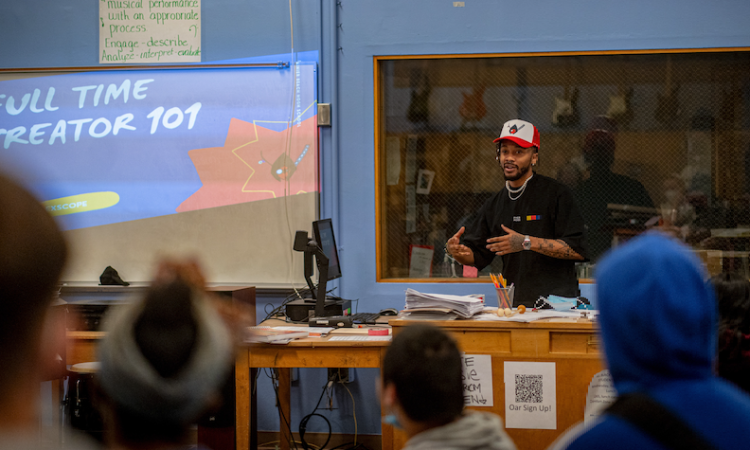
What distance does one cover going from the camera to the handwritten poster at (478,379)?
2564 mm

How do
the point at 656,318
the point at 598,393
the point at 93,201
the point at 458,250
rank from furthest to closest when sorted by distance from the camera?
the point at 93,201 < the point at 458,250 < the point at 598,393 < the point at 656,318

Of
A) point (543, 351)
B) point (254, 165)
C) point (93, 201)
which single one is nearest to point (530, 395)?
point (543, 351)

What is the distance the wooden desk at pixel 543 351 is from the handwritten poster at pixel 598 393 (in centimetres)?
2

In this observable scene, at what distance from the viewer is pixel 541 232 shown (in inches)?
127

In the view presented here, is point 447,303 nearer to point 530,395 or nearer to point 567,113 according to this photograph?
point 530,395

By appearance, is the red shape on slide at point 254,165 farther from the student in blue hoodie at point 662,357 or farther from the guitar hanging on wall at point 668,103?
the student in blue hoodie at point 662,357

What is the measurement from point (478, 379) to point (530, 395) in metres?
0.22

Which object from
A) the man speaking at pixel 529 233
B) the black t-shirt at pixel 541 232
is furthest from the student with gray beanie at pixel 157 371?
the black t-shirt at pixel 541 232

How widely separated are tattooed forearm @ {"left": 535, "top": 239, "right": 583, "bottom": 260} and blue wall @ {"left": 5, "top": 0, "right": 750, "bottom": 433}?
0.84 m

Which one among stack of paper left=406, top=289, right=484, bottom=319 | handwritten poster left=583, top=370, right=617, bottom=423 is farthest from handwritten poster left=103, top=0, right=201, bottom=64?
handwritten poster left=583, top=370, right=617, bottom=423

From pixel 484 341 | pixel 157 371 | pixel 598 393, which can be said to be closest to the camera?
pixel 157 371

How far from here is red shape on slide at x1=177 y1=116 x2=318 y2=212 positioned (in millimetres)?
3943

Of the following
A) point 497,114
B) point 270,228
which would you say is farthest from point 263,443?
point 497,114

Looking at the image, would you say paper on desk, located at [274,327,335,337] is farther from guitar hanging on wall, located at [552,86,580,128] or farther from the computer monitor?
guitar hanging on wall, located at [552,86,580,128]
